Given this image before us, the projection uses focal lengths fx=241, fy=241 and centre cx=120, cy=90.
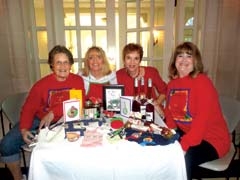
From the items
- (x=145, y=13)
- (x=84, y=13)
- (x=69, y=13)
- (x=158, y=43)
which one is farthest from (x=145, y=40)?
(x=69, y=13)

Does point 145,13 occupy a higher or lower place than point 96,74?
higher

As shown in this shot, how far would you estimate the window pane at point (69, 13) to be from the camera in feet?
8.59

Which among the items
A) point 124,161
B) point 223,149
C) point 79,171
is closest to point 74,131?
point 79,171

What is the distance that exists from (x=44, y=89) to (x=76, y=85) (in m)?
0.22

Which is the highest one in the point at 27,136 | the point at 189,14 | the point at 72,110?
the point at 189,14

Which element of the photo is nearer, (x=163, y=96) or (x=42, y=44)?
(x=163, y=96)

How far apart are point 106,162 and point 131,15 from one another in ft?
6.63

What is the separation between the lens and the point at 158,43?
278cm

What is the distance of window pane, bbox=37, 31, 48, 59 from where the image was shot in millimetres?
2631

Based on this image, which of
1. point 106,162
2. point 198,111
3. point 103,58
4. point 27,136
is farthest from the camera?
point 103,58

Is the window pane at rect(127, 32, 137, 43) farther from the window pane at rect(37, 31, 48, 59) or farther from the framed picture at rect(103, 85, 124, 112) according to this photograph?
the framed picture at rect(103, 85, 124, 112)

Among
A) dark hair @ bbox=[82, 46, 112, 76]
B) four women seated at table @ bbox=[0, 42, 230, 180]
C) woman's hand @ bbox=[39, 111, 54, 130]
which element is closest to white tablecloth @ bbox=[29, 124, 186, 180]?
four women seated at table @ bbox=[0, 42, 230, 180]

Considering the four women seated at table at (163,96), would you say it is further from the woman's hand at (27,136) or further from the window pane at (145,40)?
the window pane at (145,40)

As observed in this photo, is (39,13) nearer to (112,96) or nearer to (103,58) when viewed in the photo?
(103,58)
